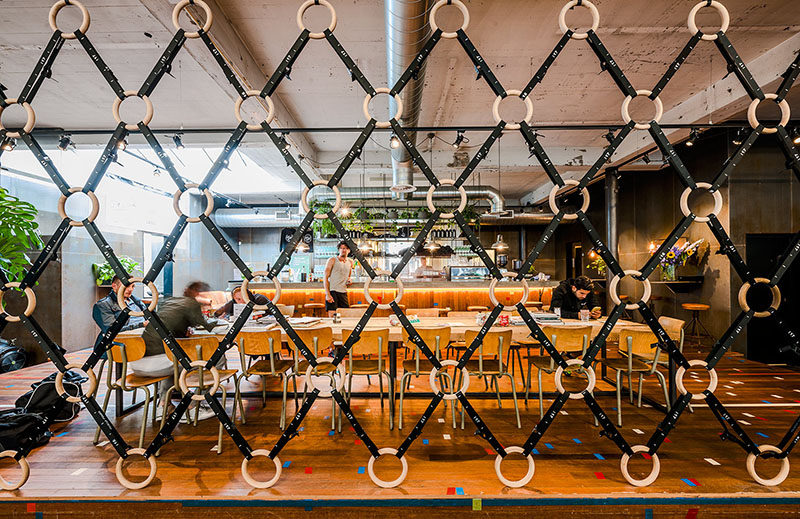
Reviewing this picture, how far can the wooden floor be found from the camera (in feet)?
7.06

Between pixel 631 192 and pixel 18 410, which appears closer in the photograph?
pixel 18 410

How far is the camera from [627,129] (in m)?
1.77

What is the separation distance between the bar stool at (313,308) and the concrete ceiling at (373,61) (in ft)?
9.66

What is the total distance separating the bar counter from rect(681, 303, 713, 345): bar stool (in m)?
2.19

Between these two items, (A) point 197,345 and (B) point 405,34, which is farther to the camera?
(A) point 197,345

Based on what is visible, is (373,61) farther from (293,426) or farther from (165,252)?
(293,426)

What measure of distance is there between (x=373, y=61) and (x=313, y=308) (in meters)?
5.05

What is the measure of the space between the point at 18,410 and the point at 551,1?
18.5ft

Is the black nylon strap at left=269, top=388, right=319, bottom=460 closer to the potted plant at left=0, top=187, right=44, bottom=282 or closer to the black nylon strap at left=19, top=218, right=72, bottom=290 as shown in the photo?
the black nylon strap at left=19, top=218, right=72, bottom=290

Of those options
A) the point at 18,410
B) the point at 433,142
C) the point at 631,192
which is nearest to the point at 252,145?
the point at 433,142

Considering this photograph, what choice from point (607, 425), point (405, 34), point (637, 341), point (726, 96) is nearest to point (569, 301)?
point (637, 341)

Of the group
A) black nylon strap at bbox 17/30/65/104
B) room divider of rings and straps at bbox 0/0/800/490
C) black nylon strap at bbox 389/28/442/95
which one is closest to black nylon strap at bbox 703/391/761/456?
room divider of rings and straps at bbox 0/0/800/490

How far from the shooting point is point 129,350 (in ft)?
10.0

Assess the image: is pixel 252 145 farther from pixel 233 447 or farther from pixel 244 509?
pixel 244 509
